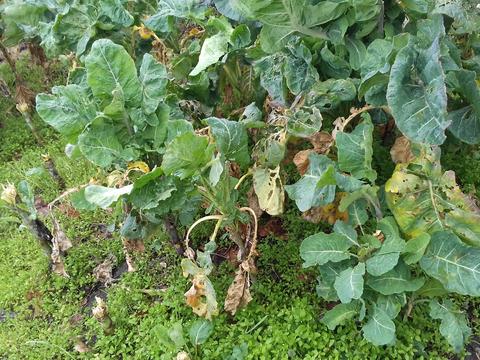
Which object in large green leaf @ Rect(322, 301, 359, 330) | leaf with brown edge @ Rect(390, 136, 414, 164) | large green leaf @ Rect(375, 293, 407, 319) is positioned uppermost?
leaf with brown edge @ Rect(390, 136, 414, 164)

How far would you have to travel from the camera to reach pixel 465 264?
197 cm

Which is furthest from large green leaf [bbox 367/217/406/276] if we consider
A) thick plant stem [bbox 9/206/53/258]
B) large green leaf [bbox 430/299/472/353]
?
thick plant stem [bbox 9/206/53/258]

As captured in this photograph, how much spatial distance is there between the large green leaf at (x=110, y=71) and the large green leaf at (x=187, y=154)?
454mm

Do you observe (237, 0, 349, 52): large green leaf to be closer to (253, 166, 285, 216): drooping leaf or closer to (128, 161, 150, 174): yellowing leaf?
(253, 166, 285, 216): drooping leaf

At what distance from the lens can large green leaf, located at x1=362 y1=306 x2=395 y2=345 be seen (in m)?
2.06

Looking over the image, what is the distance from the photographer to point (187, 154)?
199 cm

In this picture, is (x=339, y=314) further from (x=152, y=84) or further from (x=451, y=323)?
(x=152, y=84)

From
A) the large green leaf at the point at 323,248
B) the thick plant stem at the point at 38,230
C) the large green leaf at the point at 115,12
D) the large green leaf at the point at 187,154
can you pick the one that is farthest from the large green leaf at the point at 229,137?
the thick plant stem at the point at 38,230

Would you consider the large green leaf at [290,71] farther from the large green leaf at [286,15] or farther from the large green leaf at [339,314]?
the large green leaf at [339,314]

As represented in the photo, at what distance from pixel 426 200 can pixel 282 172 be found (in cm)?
82

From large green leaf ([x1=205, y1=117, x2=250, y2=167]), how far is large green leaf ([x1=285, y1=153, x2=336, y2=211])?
28 cm

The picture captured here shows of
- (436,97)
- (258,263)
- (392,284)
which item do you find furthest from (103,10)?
(392,284)

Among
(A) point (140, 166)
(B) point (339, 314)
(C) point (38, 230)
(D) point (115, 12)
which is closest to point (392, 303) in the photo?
(B) point (339, 314)

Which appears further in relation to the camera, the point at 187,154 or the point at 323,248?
the point at 323,248
